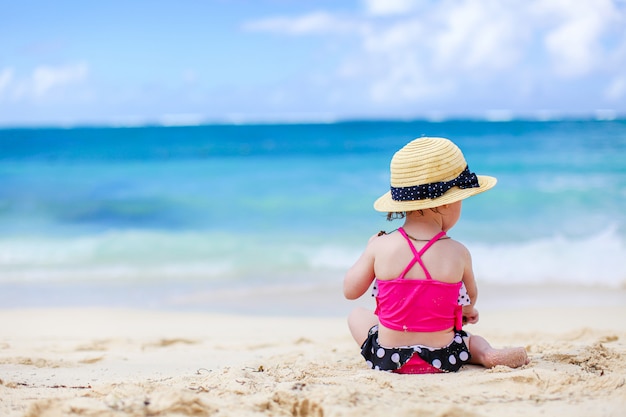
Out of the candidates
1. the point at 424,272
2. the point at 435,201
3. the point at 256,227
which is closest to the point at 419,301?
the point at 424,272

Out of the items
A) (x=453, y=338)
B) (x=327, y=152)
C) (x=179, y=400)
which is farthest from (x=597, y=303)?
(x=327, y=152)

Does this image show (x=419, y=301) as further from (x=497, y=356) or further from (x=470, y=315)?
(x=497, y=356)

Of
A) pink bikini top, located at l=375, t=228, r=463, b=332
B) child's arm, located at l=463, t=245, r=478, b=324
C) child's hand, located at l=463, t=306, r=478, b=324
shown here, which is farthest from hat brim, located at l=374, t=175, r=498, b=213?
child's hand, located at l=463, t=306, r=478, b=324

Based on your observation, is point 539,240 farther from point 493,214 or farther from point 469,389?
point 469,389

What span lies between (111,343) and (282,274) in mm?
2523

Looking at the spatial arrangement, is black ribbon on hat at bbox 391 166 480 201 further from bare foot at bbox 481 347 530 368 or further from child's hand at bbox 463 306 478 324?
bare foot at bbox 481 347 530 368

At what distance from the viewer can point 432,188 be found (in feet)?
8.51

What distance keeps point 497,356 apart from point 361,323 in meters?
0.58

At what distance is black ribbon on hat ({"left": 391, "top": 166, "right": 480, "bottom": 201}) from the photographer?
8.52ft

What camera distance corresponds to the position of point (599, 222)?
8.45 meters

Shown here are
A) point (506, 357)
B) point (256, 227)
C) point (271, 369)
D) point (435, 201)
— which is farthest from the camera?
point (256, 227)

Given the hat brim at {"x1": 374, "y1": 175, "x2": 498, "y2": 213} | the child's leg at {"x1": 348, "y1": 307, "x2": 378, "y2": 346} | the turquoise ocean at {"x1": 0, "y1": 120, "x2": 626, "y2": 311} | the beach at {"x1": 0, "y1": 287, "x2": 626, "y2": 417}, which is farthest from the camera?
the turquoise ocean at {"x1": 0, "y1": 120, "x2": 626, "y2": 311}

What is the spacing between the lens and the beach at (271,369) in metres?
2.20

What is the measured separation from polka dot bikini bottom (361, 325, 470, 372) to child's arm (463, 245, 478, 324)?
0.08 m
